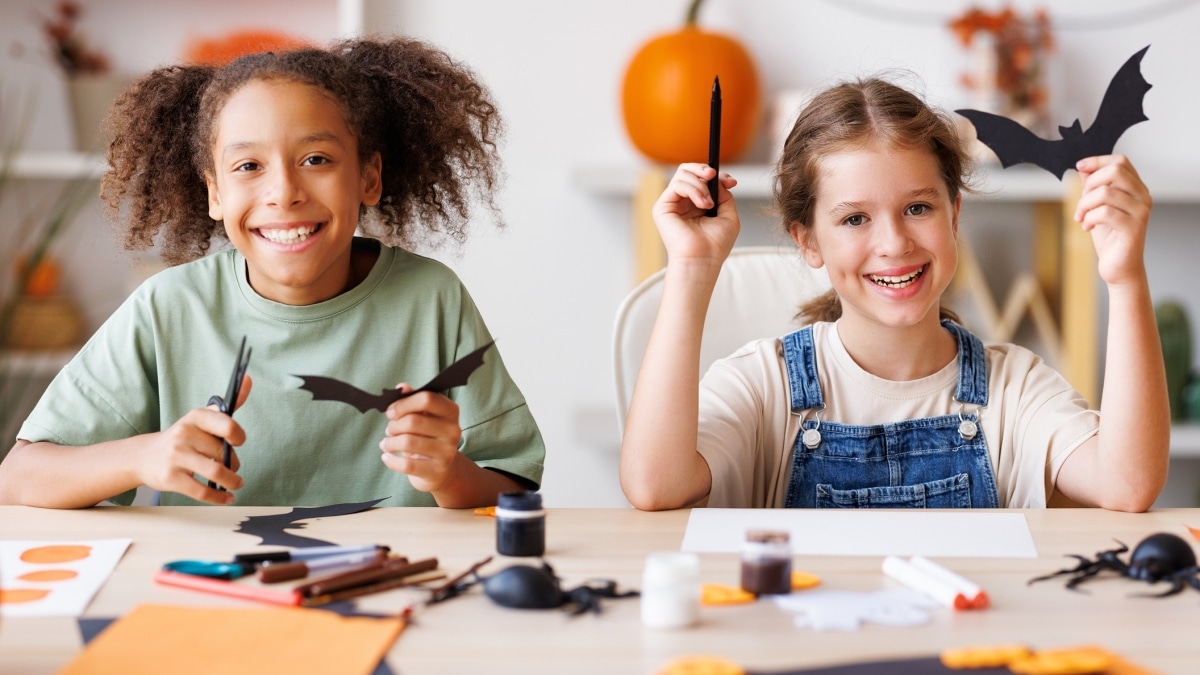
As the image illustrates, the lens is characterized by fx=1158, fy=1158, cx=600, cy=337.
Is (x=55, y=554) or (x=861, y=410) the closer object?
(x=55, y=554)

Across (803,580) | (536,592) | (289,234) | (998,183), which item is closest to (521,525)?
(536,592)

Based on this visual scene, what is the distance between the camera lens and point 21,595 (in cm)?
92

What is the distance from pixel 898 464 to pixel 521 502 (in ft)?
1.86

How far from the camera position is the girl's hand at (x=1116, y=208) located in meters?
1.18

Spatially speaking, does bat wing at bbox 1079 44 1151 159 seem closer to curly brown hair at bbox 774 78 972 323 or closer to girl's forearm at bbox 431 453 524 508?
curly brown hair at bbox 774 78 972 323

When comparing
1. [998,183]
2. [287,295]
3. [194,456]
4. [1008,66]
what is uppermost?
[1008,66]

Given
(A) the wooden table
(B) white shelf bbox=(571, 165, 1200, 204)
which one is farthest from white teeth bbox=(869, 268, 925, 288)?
(B) white shelf bbox=(571, 165, 1200, 204)

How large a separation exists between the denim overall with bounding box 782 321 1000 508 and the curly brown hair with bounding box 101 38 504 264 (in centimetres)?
53

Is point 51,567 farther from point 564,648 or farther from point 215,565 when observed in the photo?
point 564,648

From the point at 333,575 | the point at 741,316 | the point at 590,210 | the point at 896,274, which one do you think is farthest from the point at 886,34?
the point at 333,575

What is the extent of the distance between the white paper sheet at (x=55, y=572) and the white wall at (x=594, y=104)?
160cm

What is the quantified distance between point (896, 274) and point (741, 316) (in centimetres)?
34

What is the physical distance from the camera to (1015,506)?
1.41 m

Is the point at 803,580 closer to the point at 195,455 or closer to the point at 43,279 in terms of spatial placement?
the point at 195,455
